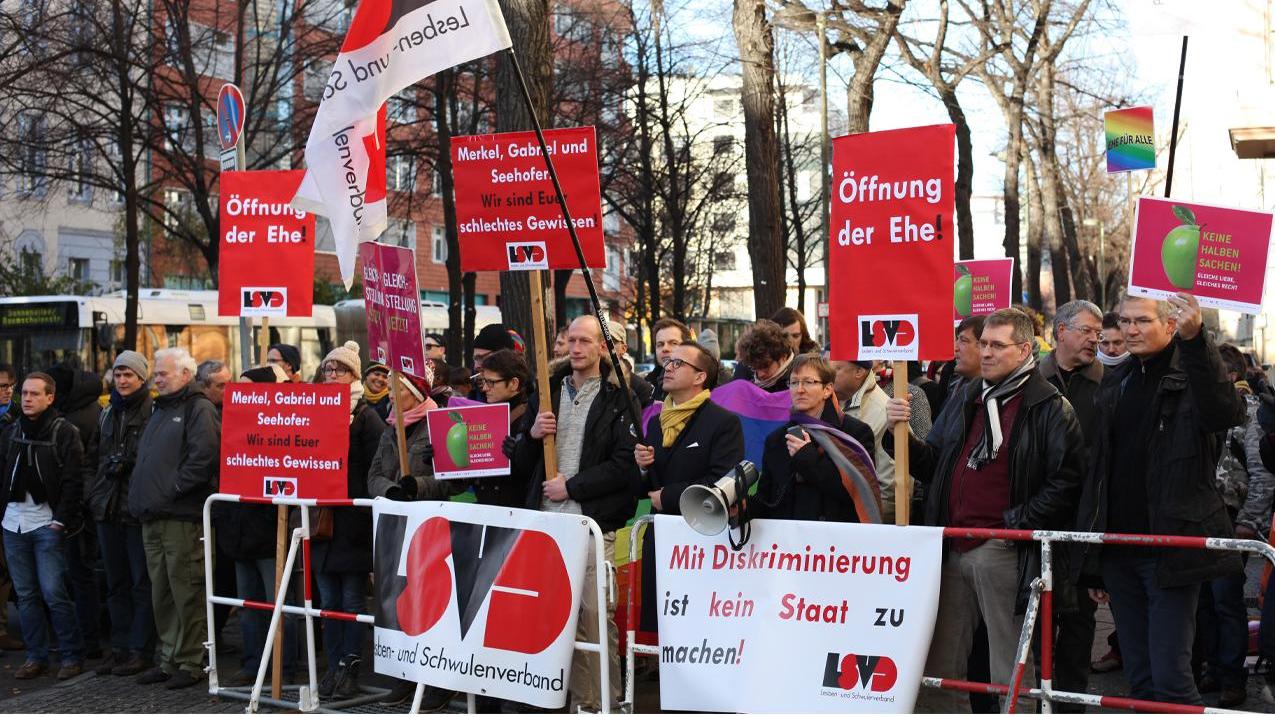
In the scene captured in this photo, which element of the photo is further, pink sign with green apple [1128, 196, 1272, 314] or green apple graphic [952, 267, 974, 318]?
green apple graphic [952, 267, 974, 318]

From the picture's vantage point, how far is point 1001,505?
6133mm

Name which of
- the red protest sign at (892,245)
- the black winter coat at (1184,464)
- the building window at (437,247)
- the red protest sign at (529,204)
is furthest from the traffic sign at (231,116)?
the building window at (437,247)

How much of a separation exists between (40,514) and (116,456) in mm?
863

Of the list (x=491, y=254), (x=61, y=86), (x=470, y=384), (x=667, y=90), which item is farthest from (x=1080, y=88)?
(x=491, y=254)

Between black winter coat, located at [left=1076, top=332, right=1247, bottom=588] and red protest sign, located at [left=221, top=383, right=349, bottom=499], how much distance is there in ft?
14.0

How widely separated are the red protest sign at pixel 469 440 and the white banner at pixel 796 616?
1483 millimetres

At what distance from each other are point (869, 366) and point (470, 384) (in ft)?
12.1

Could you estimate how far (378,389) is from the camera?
9758mm

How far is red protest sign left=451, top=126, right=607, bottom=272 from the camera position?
7.58 metres

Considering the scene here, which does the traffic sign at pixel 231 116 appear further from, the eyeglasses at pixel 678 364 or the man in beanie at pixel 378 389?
the eyeglasses at pixel 678 364

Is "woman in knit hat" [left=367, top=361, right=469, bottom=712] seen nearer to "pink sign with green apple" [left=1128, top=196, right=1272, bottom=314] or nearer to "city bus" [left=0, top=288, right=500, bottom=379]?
"pink sign with green apple" [left=1128, top=196, right=1272, bottom=314]

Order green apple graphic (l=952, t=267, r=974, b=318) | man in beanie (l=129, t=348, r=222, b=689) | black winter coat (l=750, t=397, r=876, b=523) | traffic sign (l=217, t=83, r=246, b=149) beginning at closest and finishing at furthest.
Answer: black winter coat (l=750, t=397, r=876, b=523), man in beanie (l=129, t=348, r=222, b=689), traffic sign (l=217, t=83, r=246, b=149), green apple graphic (l=952, t=267, r=974, b=318)

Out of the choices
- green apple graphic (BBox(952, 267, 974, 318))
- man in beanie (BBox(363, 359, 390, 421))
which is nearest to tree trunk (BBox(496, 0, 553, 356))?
man in beanie (BBox(363, 359, 390, 421))

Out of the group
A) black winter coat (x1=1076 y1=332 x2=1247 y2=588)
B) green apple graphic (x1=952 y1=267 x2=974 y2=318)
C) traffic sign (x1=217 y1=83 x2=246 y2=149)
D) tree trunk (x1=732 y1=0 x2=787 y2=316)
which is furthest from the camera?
tree trunk (x1=732 y1=0 x2=787 y2=316)
